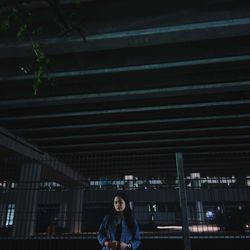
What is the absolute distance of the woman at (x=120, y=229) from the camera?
4879 mm

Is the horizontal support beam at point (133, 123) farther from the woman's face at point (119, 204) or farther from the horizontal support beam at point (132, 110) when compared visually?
the woman's face at point (119, 204)

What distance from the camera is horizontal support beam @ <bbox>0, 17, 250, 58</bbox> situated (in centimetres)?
655

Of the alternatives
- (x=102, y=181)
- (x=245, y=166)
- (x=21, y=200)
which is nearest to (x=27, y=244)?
(x=102, y=181)

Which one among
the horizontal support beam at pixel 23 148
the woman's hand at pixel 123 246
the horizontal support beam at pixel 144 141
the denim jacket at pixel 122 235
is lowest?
the woman's hand at pixel 123 246

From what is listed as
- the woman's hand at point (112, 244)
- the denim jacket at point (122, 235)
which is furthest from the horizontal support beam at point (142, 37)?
the woman's hand at point (112, 244)

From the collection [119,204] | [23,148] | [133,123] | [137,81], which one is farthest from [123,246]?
[23,148]

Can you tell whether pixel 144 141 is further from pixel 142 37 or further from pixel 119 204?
pixel 119 204

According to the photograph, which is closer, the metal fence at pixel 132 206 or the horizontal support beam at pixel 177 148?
the metal fence at pixel 132 206

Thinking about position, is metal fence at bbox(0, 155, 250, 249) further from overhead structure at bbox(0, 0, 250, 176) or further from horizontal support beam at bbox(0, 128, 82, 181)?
overhead structure at bbox(0, 0, 250, 176)

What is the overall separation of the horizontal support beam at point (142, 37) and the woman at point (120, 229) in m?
3.80

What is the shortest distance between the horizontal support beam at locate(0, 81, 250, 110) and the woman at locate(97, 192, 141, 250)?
5.30 m

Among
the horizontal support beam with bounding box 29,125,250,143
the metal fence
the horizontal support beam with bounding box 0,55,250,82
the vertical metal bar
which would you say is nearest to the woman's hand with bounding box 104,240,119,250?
the metal fence

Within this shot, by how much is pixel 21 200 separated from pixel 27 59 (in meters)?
9.25

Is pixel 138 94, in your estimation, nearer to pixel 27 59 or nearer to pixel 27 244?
pixel 27 59
